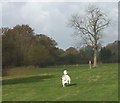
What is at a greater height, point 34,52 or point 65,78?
point 34,52

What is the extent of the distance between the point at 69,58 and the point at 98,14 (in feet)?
143

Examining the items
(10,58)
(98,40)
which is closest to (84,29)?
(98,40)

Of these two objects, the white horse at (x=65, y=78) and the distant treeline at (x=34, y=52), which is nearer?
the white horse at (x=65, y=78)

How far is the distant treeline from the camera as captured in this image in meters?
97.8

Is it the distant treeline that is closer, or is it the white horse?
the white horse

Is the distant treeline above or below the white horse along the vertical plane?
above

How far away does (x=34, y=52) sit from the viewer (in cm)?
11419

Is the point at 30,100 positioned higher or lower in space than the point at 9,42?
lower

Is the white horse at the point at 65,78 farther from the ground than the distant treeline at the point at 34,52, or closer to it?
closer to it

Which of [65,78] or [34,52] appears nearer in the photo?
[65,78]

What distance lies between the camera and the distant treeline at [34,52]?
3848 inches

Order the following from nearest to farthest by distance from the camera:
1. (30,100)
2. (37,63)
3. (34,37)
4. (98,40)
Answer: (30,100) < (98,40) < (37,63) < (34,37)

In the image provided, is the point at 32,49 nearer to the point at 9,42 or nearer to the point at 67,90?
the point at 9,42

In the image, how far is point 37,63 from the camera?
373 ft
